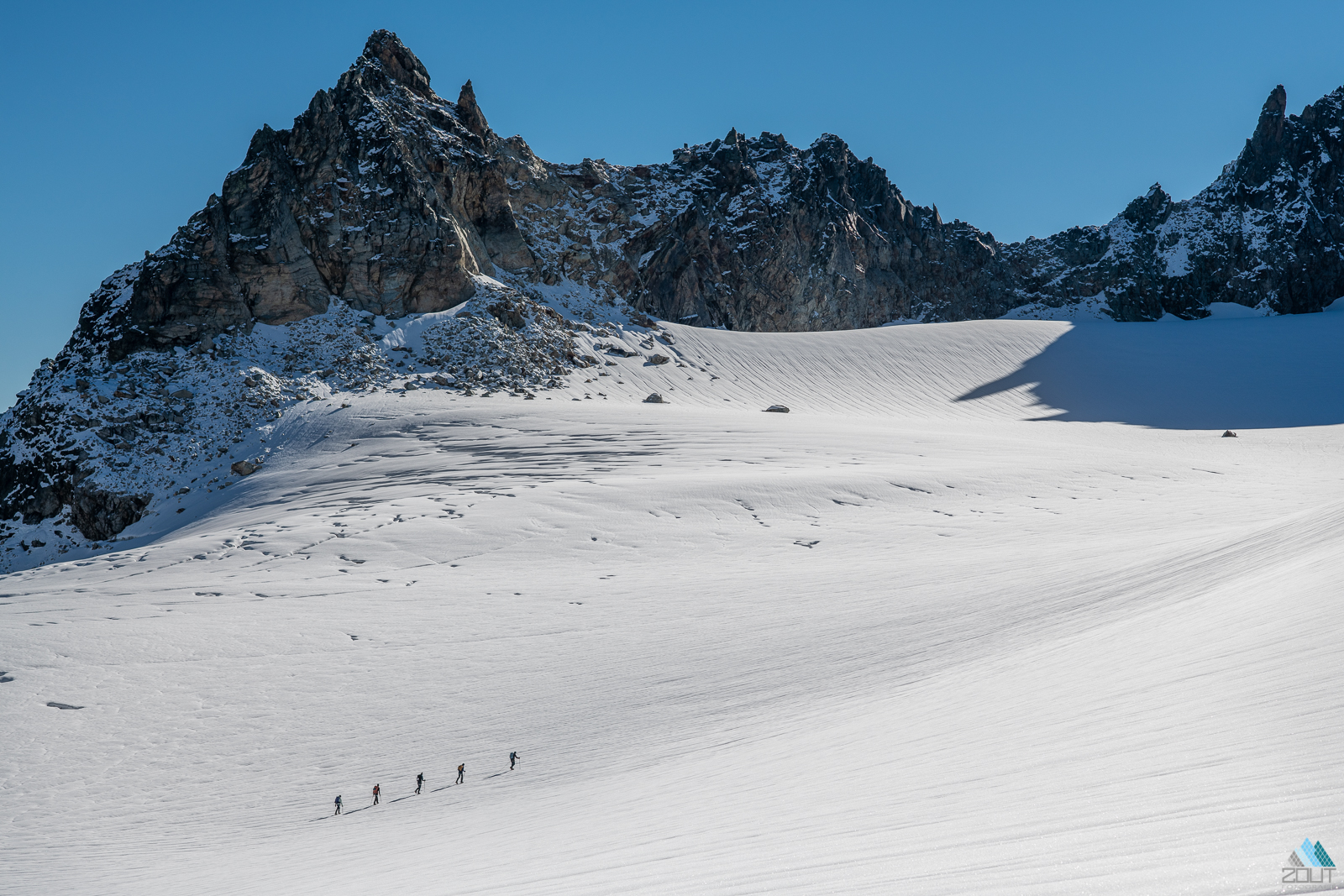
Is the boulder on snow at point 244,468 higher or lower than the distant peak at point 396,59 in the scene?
lower

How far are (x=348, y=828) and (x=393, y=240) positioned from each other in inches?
1655

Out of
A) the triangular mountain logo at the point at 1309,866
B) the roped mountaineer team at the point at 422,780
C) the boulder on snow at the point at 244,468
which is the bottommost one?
the roped mountaineer team at the point at 422,780

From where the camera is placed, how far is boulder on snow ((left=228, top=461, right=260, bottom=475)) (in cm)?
3098

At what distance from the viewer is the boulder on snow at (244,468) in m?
31.0

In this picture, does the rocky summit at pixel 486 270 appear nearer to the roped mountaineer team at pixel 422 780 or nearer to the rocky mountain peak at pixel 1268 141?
the rocky mountain peak at pixel 1268 141

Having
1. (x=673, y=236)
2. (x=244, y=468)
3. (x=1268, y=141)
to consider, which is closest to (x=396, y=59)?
(x=673, y=236)

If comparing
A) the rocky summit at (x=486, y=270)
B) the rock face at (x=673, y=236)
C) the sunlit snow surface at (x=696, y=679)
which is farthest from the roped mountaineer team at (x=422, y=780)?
the rock face at (x=673, y=236)

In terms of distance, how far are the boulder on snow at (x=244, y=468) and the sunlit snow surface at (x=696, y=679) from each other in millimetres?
2355

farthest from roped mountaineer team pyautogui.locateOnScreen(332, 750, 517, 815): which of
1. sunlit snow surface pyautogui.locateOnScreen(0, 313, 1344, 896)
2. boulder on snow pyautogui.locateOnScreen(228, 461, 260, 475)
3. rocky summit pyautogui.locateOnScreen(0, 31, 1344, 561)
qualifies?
rocky summit pyautogui.locateOnScreen(0, 31, 1344, 561)

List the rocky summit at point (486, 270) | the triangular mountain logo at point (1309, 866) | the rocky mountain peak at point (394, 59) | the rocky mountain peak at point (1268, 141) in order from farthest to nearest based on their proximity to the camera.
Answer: the rocky mountain peak at point (1268, 141) < the rocky mountain peak at point (394, 59) < the rocky summit at point (486, 270) < the triangular mountain logo at point (1309, 866)

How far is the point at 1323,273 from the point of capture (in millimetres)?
75688

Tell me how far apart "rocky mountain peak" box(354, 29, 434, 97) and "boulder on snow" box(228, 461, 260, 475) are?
33.9 meters

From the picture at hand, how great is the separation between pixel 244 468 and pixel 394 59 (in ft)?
117

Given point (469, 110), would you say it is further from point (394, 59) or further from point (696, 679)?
point (696, 679)
